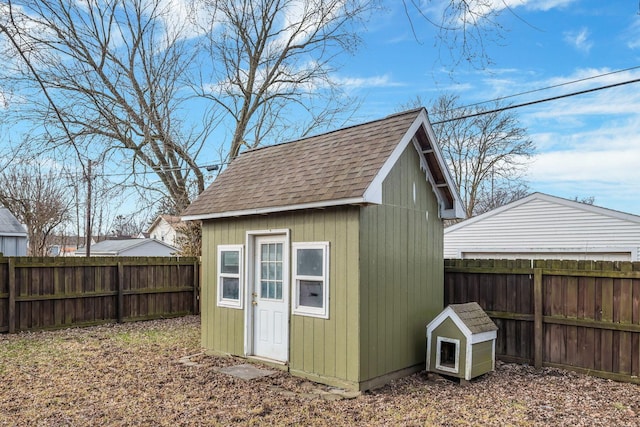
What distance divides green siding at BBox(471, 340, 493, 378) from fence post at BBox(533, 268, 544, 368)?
875 millimetres

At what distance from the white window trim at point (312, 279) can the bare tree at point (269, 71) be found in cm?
1172

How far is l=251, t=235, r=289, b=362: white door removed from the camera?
6.52 meters

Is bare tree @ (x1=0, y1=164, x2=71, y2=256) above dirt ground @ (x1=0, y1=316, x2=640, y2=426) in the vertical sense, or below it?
above

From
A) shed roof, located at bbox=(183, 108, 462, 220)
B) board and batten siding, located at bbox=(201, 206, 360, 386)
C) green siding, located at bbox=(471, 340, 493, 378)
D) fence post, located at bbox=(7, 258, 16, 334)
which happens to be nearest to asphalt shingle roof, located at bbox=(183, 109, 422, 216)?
shed roof, located at bbox=(183, 108, 462, 220)

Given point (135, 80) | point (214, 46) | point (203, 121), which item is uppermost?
point (214, 46)

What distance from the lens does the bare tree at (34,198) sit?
75.3ft

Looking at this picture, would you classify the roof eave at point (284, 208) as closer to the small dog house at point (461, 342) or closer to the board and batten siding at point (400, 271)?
the board and batten siding at point (400, 271)

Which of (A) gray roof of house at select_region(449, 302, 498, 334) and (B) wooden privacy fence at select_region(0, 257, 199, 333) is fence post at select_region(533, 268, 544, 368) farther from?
(B) wooden privacy fence at select_region(0, 257, 199, 333)

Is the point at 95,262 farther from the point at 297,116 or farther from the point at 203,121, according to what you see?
the point at 297,116

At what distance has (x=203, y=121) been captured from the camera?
16562 mm

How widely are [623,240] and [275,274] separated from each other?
1002 cm

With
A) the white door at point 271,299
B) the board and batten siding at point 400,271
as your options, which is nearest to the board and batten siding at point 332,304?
the board and batten siding at point 400,271

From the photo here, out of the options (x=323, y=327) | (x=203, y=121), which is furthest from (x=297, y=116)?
(x=323, y=327)

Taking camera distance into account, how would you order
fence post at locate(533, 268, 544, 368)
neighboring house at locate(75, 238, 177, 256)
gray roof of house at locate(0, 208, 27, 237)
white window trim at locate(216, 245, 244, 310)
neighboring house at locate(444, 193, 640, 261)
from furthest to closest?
1. neighboring house at locate(75, 238, 177, 256)
2. gray roof of house at locate(0, 208, 27, 237)
3. neighboring house at locate(444, 193, 640, 261)
4. white window trim at locate(216, 245, 244, 310)
5. fence post at locate(533, 268, 544, 368)
